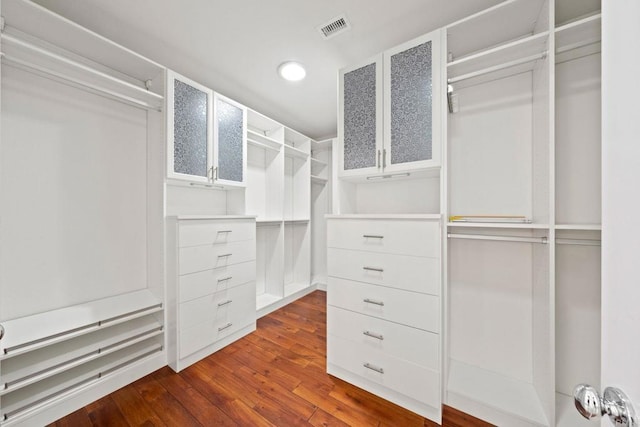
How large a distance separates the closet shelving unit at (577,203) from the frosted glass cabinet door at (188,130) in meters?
2.49

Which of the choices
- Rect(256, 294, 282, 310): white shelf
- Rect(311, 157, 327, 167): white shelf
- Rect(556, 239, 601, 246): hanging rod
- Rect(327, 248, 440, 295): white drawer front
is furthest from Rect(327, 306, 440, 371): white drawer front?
Rect(311, 157, 327, 167): white shelf

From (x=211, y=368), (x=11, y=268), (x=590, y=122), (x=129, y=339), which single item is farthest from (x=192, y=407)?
(x=590, y=122)

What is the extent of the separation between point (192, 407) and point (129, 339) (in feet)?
2.24

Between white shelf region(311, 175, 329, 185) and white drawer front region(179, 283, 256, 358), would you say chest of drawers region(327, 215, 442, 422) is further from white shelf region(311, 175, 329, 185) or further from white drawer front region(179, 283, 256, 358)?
white shelf region(311, 175, 329, 185)

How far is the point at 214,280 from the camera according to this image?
204cm

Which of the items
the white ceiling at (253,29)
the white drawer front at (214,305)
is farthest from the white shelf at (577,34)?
the white drawer front at (214,305)

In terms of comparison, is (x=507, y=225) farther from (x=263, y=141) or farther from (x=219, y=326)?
(x=263, y=141)

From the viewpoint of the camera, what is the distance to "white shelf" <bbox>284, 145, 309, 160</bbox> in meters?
3.11

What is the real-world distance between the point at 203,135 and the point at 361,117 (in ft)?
4.56

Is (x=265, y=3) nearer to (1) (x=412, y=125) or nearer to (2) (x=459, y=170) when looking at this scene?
(1) (x=412, y=125)

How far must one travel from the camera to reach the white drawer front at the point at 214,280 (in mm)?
1849

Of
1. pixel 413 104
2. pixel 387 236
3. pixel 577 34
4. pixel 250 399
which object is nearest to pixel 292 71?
pixel 413 104

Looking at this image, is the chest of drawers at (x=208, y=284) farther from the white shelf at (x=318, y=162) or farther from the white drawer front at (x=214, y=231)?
the white shelf at (x=318, y=162)

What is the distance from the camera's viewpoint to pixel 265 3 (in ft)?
4.85
